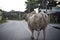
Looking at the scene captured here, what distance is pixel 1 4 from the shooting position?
1.90m

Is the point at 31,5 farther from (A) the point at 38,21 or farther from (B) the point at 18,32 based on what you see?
(B) the point at 18,32

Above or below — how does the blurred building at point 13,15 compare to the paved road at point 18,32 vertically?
above

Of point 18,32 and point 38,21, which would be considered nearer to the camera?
point 38,21

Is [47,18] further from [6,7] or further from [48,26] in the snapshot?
[6,7]

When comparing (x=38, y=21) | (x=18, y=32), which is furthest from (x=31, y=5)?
(x=18, y=32)

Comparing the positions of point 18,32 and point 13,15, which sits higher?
point 13,15

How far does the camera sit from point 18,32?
1.96m

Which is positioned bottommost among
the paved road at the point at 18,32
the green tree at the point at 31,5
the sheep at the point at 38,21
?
the paved road at the point at 18,32

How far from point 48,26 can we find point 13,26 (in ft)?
1.03

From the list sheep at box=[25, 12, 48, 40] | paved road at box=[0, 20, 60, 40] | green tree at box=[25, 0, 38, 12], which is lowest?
paved road at box=[0, 20, 60, 40]

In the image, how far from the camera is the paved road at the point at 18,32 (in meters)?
1.87

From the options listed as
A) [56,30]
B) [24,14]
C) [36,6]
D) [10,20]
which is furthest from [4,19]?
[56,30]

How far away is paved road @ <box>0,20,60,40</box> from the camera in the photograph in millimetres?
1874

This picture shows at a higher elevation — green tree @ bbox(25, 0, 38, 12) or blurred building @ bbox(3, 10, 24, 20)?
green tree @ bbox(25, 0, 38, 12)
